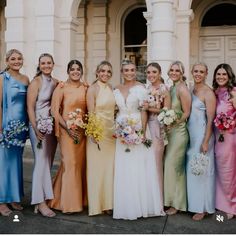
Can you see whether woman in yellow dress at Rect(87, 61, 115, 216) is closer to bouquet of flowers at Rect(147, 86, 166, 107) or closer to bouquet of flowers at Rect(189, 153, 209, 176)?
bouquet of flowers at Rect(147, 86, 166, 107)

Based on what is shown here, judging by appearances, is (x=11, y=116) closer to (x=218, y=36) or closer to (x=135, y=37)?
(x=135, y=37)

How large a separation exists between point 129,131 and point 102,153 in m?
0.51

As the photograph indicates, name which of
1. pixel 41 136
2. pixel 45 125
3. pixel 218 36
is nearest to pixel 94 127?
pixel 45 125

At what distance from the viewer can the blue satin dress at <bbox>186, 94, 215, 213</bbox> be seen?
4.59 meters

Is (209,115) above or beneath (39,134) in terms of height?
above

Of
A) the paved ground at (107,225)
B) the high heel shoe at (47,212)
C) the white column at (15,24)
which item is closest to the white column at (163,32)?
the white column at (15,24)

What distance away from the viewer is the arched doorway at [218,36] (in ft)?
37.3

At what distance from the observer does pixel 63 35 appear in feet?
31.0

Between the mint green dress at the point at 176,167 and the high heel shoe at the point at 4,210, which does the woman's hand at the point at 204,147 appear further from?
the high heel shoe at the point at 4,210

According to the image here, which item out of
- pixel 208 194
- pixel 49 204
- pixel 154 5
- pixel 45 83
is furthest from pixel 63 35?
pixel 208 194

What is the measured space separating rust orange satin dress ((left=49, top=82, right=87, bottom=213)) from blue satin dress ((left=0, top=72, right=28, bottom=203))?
439 mm

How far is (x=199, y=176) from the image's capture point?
4.62 m

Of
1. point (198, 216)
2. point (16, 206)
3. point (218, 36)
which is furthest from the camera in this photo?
point (218, 36)

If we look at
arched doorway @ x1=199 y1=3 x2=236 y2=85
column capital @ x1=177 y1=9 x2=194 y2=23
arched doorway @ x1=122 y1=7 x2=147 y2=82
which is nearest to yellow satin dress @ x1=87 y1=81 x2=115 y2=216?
column capital @ x1=177 y1=9 x2=194 y2=23
